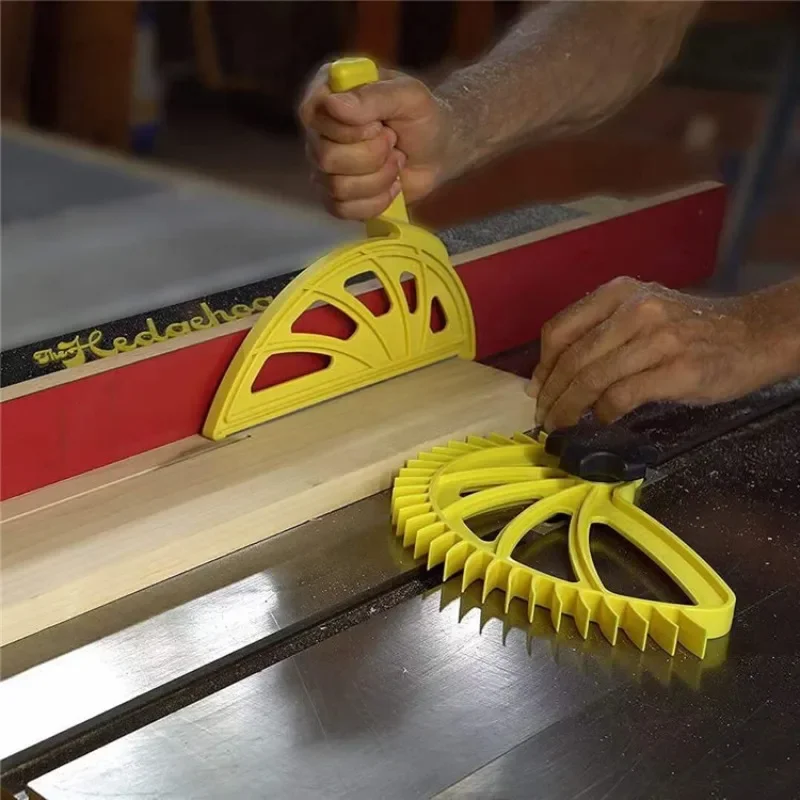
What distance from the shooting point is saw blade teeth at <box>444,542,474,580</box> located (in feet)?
3.12

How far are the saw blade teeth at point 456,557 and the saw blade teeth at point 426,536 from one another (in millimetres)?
23

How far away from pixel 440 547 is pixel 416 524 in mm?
32

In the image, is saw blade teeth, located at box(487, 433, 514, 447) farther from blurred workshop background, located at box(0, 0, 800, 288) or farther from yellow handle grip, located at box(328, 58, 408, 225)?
blurred workshop background, located at box(0, 0, 800, 288)

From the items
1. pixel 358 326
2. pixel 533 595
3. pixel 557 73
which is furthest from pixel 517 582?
pixel 557 73

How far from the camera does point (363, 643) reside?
888 millimetres

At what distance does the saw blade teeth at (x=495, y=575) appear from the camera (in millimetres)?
933

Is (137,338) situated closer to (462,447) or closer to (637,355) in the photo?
(462,447)

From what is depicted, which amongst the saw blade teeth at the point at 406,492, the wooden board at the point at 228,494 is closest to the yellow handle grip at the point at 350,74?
the wooden board at the point at 228,494

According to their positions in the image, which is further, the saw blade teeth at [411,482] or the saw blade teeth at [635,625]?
the saw blade teeth at [411,482]

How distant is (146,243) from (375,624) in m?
1.65

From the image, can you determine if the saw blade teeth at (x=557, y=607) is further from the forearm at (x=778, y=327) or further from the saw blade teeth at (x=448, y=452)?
the forearm at (x=778, y=327)

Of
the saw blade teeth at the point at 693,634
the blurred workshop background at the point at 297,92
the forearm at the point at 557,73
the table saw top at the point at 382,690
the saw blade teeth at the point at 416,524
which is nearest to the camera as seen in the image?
the table saw top at the point at 382,690

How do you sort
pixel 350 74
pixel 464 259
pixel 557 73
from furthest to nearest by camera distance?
pixel 557 73
pixel 464 259
pixel 350 74

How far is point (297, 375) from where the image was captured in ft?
3.92
